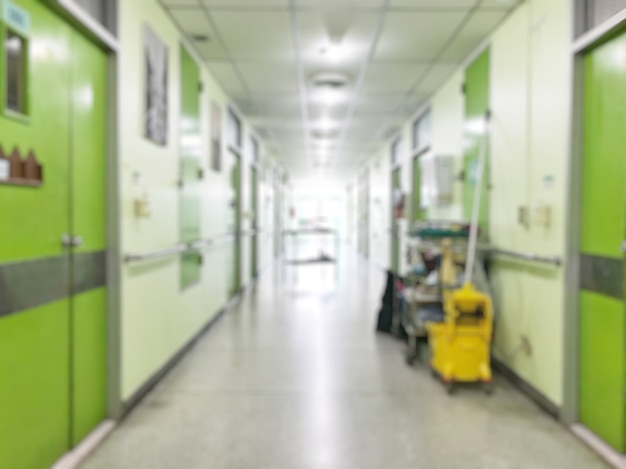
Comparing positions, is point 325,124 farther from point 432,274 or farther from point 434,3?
point 434,3

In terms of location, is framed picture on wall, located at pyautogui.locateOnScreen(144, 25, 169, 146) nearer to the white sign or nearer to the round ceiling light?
the white sign

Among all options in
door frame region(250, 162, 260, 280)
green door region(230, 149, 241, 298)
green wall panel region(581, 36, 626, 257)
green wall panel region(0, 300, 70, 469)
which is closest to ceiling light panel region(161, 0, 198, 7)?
green wall panel region(0, 300, 70, 469)

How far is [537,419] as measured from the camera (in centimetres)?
287

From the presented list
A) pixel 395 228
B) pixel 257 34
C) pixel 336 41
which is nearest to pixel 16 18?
pixel 257 34

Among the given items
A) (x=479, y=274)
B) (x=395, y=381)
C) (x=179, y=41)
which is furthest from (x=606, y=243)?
(x=179, y=41)

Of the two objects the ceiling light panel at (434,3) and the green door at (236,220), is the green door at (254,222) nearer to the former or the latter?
the green door at (236,220)

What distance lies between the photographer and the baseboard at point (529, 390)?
9.41 ft

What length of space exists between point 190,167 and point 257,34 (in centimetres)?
135

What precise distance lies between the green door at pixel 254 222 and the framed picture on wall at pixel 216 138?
3151 millimetres

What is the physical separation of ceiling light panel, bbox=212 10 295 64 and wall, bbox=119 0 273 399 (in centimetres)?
45

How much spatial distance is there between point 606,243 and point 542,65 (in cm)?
132

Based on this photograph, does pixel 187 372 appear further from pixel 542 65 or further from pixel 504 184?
pixel 542 65

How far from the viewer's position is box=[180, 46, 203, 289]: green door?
4.12m

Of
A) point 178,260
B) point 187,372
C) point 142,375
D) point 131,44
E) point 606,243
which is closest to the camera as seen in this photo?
point 606,243
